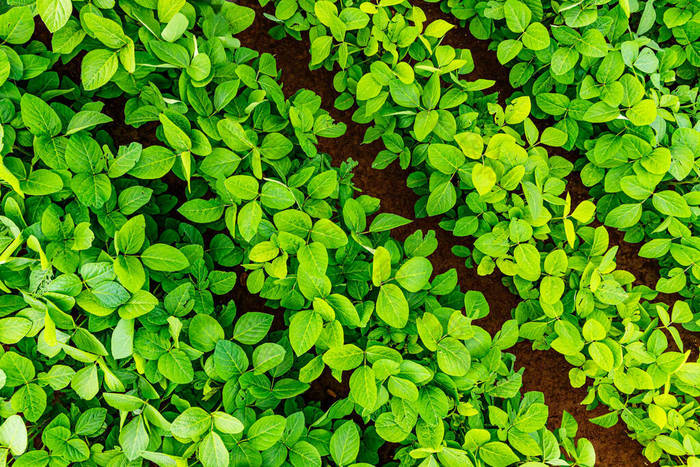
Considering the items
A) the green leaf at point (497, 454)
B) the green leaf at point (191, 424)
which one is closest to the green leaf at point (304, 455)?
the green leaf at point (191, 424)

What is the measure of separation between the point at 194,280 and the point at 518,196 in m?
1.01

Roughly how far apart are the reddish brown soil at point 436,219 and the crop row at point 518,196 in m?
0.20

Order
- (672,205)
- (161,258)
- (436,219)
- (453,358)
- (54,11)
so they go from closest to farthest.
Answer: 1. (54,11)
2. (161,258)
3. (453,358)
4. (672,205)
5. (436,219)

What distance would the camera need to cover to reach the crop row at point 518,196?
1488 millimetres

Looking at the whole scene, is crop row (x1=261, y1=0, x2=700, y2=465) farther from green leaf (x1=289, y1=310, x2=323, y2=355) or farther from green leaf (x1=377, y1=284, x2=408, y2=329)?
green leaf (x1=289, y1=310, x2=323, y2=355)

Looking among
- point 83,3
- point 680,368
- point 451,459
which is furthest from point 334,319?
point 680,368

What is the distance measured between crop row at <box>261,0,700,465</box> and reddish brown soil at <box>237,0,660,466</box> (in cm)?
20

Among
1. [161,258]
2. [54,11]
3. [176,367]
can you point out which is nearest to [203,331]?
[176,367]

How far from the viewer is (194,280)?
1377 mm

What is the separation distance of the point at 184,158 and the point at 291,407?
82 centimetres

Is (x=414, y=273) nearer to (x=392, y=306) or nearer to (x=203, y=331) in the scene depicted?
(x=392, y=306)

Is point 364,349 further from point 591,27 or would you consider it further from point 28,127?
point 591,27

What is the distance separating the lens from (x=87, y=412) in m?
1.33

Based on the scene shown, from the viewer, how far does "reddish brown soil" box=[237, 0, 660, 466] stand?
1.94m
